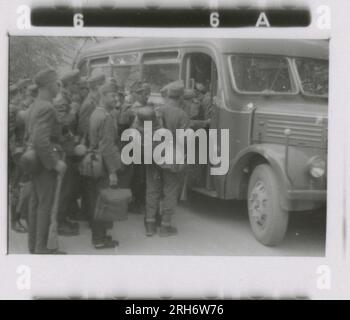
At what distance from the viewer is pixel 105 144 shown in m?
4.29

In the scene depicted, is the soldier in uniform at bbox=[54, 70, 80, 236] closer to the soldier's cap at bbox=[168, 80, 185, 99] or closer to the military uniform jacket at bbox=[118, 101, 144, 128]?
the military uniform jacket at bbox=[118, 101, 144, 128]

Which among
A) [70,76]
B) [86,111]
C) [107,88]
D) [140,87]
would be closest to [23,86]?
[70,76]

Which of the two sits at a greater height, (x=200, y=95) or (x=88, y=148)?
(x=200, y=95)

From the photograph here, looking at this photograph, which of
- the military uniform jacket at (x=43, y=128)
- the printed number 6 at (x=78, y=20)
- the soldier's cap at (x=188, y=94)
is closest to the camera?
the military uniform jacket at (x=43, y=128)

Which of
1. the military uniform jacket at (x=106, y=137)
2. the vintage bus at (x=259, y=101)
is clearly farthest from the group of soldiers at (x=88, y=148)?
the vintage bus at (x=259, y=101)

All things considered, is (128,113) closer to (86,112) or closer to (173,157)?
(86,112)

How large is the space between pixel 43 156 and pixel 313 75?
1775 mm

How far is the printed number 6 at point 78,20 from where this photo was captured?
14.0 feet

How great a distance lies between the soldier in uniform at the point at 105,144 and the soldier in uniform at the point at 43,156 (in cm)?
23

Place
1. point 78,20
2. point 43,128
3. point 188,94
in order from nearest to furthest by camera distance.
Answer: point 43,128 < point 78,20 < point 188,94

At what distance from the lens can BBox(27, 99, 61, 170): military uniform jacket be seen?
4.16 m

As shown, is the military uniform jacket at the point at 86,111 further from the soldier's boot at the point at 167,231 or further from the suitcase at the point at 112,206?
the soldier's boot at the point at 167,231
